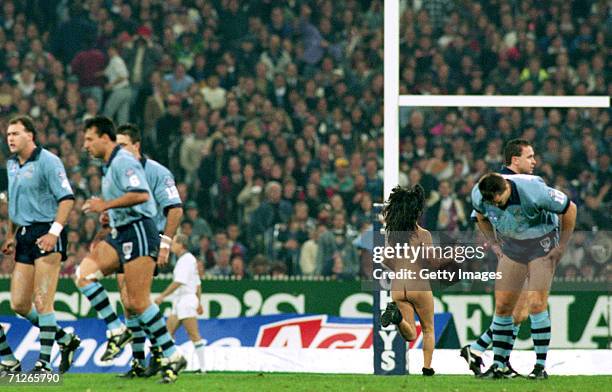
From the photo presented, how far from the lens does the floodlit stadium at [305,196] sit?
12.3 metres

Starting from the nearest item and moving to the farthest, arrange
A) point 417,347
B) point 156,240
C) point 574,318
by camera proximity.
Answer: point 156,240
point 417,347
point 574,318

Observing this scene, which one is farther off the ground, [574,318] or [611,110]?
[611,110]

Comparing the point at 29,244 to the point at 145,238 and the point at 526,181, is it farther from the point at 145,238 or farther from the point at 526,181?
the point at 526,181

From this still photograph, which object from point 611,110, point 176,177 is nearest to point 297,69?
point 176,177

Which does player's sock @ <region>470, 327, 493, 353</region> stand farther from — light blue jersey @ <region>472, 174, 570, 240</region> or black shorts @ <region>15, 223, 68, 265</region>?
black shorts @ <region>15, 223, 68, 265</region>

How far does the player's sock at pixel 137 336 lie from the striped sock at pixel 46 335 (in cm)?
70

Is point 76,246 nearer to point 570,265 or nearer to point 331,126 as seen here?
point 331,126

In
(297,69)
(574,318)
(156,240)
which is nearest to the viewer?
(156,240)

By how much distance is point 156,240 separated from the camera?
12062 mm

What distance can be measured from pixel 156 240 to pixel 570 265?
710 cm

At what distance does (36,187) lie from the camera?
1233cm

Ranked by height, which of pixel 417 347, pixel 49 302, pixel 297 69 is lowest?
pixel 417 347

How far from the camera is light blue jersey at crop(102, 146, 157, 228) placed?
11.8m

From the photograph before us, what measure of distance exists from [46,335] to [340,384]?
271 cm
